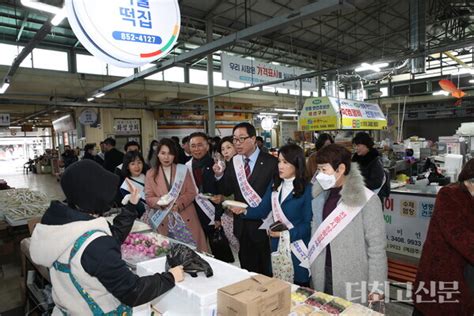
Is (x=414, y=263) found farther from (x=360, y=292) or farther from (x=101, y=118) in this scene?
(x=101, y=118)

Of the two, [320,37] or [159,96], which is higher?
[320,37]

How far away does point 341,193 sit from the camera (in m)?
1.80

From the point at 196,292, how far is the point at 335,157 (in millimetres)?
1090

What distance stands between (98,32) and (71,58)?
9.01 meters

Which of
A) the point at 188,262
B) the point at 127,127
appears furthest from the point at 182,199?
the point at 127,127

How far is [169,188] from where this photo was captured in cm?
307

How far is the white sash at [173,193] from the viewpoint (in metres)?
2.98

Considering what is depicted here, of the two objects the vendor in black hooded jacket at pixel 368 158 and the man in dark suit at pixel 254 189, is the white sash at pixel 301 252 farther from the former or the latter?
the vendor in black hooded jacket at pixel 368 158

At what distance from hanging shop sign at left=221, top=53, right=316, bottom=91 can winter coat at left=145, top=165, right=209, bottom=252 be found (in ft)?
13.9

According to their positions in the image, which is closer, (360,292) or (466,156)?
(360,292)

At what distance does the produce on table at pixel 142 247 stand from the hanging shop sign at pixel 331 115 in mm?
4626

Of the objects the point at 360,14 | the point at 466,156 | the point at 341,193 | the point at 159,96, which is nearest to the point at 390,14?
the point at 360,14

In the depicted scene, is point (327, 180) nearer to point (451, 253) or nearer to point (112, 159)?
point (451, 253)

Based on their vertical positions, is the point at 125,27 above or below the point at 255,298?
above
